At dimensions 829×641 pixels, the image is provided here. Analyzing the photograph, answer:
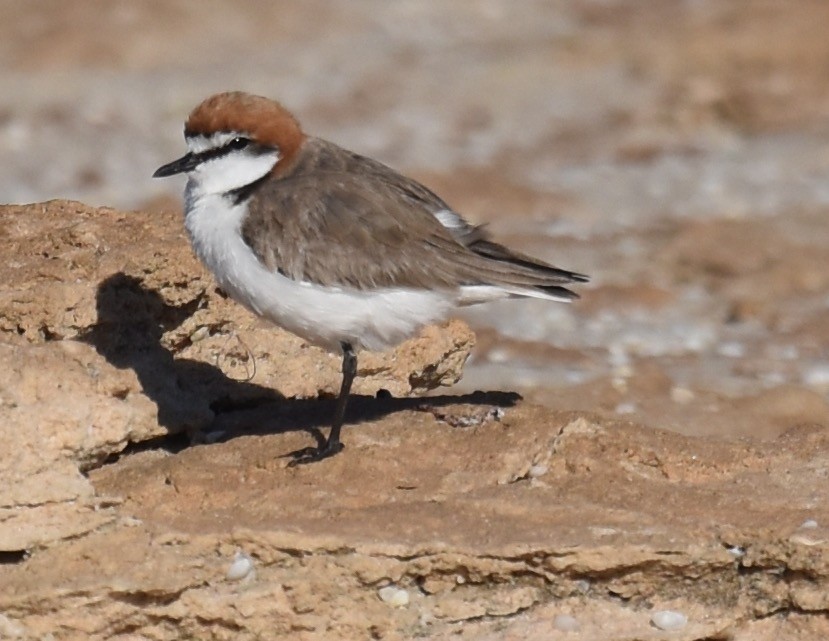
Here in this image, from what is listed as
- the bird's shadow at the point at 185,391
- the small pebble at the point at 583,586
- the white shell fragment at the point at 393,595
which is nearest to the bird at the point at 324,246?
the bird's shadow at the point at 185,391

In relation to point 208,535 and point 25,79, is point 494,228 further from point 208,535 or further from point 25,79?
point 208,535

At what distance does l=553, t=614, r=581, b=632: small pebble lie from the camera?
6.01m

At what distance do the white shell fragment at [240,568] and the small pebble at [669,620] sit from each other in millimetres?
1590

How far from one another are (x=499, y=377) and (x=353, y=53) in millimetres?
8850

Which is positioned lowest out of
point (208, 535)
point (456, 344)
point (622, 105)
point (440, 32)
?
point (208, 535)

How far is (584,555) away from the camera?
234 inches

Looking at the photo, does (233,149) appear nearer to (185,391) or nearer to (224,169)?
(224,169)

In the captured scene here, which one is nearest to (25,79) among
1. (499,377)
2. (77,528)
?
(499,377)

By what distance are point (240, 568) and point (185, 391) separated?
61.5 inches

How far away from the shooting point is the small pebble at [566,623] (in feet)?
19.7

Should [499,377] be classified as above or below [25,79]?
below

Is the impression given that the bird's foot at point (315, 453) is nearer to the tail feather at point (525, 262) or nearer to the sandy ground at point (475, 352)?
the sandy ground at point (475, 352)

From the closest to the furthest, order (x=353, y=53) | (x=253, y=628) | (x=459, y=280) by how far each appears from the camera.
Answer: (x=253, y=628), (x=459, y=280), (x=353, y=53)

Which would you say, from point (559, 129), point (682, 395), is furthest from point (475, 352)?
point (559, 129)
